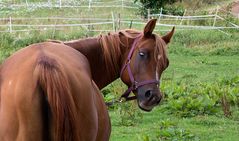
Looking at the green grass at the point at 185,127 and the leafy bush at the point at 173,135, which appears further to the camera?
the green grass at the point at 185,127

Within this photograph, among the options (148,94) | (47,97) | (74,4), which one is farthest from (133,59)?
(74,4)

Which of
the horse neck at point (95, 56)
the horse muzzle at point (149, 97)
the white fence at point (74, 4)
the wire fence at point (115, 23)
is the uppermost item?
the horse neck at point (95, 56)

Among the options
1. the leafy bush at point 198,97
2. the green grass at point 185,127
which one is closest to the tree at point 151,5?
the leafy bush at point 198,97

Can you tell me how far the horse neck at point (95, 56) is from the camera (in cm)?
421

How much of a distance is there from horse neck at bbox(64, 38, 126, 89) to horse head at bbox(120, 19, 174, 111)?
0.34 meters

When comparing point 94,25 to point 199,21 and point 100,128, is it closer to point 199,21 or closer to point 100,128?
point 199,21

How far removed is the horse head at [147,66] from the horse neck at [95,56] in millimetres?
336

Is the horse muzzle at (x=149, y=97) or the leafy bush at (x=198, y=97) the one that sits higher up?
the horse muzzle at (x=149, y=97)

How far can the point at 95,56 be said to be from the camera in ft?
14.0

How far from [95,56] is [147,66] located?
0.59 meters

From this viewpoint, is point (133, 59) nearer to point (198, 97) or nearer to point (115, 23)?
point (198, 97)

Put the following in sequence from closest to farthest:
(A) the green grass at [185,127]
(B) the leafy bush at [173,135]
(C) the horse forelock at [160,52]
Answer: (C) the horse forelock at [160,52] → (B) the leafy bush at [173,135] → (A) the green grass at [185,127]

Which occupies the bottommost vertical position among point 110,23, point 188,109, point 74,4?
point 74,4

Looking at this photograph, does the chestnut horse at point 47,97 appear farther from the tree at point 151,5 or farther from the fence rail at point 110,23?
the tree at point 151,5
